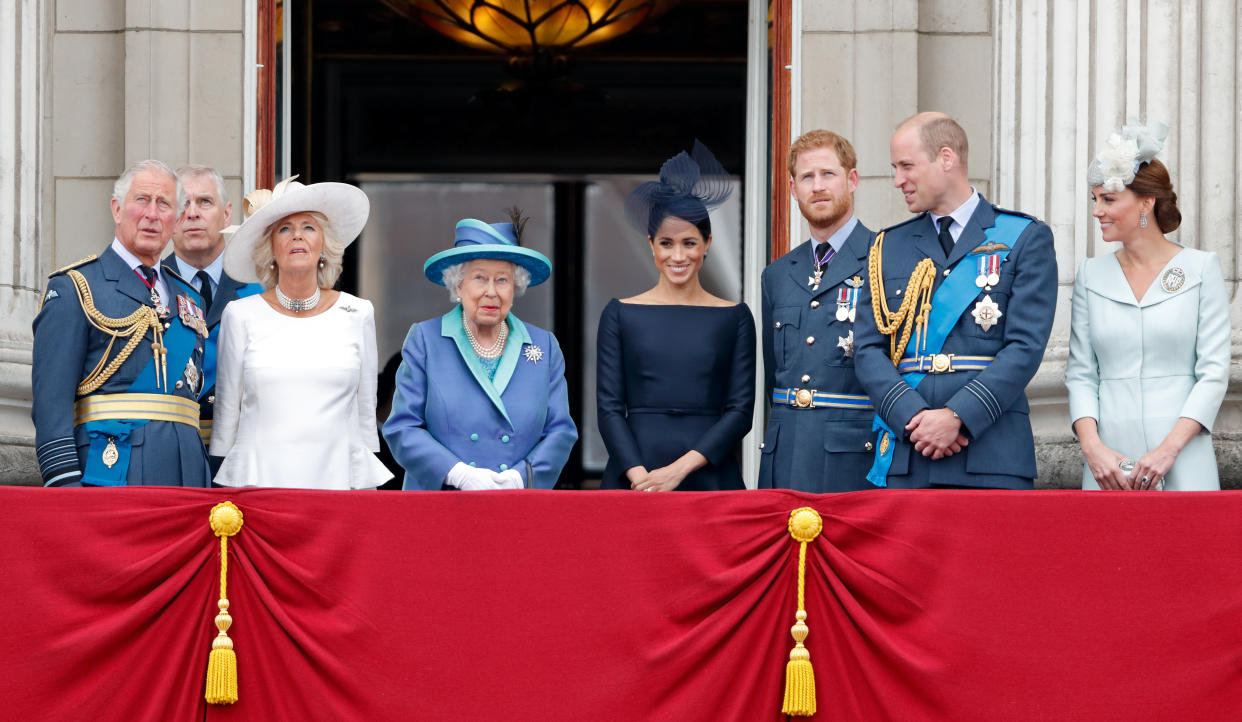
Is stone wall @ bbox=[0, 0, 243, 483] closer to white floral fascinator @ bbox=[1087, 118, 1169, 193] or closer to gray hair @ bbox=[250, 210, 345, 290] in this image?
gray hair @ bbox=[250, 210, 345, 290]

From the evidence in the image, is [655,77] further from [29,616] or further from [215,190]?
[29,616]

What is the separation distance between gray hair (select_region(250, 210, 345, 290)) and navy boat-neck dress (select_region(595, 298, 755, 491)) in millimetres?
862

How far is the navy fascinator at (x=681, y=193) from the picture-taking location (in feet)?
17.5

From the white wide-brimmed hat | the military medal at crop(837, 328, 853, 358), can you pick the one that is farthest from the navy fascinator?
the white wide-brimmed hat

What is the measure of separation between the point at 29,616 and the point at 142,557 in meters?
0.29

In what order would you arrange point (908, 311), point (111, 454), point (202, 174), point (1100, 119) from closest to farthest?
point (111, 454) → point (908, 311) → point (202, 174) → point (1100, 119)

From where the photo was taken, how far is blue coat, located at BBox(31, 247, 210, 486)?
4.50 m

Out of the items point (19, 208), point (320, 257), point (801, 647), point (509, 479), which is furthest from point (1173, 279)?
point (19, 208)

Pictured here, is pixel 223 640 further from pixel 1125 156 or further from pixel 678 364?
pixel 1125 156

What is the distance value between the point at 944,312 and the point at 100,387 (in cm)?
234

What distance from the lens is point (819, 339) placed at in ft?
16.8

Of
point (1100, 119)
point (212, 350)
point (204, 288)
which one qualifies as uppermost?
point (1100, 119)

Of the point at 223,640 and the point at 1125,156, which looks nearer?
the point at 223,640

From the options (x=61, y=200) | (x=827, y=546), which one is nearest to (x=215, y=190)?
(x=61, y=200)
